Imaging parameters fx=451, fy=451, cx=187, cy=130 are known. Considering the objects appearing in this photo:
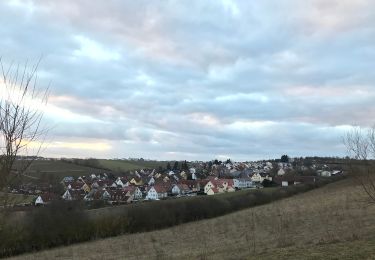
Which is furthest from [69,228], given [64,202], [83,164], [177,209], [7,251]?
[83,164]

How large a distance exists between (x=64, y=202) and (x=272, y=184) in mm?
52488

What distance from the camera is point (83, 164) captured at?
130m

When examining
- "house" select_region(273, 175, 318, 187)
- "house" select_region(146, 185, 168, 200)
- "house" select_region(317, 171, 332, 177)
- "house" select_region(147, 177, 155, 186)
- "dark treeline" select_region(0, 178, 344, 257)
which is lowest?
"dark treeline" select_region(0, 178, 344, 257)

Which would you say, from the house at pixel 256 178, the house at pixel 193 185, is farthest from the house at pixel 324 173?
the house at pixel 193 185

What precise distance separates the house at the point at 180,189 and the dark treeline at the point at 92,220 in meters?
46.1

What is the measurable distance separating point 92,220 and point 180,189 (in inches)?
2379

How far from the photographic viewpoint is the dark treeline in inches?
1569

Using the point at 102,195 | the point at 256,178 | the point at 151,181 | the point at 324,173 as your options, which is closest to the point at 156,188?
the point at 151,181

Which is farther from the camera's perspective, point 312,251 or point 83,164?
point 83,164

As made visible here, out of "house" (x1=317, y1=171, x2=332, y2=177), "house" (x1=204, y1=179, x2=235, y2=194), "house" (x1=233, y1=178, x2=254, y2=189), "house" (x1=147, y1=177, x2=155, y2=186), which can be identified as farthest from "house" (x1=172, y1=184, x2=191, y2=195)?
"house" (x1=317, y1=171, x2=332, y2=177)

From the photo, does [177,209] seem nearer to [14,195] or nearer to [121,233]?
[121,233]

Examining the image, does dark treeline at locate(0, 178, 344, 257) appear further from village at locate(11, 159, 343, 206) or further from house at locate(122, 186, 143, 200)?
house at locate(122, 186, 143, 200)

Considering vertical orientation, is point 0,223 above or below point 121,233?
above

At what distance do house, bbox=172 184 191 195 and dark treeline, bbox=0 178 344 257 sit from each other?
46.1 meters
